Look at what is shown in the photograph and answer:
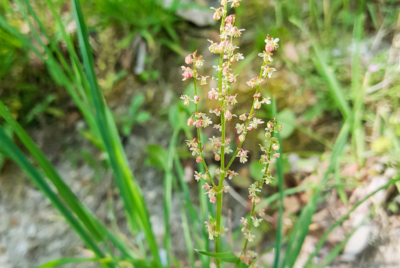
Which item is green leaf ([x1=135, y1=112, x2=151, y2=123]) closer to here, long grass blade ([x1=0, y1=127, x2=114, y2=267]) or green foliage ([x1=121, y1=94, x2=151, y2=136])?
green foliage ([x1=121, y1=94, x2=151, y2=136])

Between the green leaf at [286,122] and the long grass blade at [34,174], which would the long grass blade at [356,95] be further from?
the long grass blade at [34,174]

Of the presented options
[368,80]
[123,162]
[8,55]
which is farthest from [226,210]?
[8,55]

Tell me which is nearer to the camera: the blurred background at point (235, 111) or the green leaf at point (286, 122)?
the blurred background at point (235, 111)

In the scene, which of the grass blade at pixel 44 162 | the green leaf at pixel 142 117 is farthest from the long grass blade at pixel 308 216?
the green leaf at pixel 142 117

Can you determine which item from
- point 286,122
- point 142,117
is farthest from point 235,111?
point 142,117

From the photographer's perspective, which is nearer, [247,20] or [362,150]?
[362,150]

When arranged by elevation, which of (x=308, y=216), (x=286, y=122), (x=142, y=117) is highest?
(x=142, y=117)

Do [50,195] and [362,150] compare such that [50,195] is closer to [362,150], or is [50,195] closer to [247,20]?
[362,150]

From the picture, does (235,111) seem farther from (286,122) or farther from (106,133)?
(106,133)
